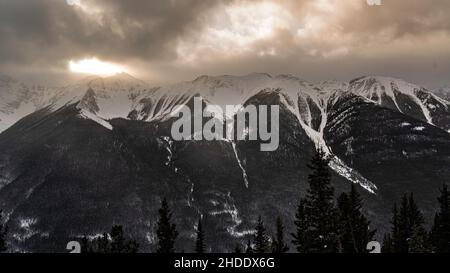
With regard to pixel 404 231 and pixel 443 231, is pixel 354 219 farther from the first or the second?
pixel 404 231

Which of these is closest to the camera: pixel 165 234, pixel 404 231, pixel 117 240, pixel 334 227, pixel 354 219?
pixel 334 227

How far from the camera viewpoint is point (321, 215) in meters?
48.0

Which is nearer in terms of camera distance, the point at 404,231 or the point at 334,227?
the point at 334,227

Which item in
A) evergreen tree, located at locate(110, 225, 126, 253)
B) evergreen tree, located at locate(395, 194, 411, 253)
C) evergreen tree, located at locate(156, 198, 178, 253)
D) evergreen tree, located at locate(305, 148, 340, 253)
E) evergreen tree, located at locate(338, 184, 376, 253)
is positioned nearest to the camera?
evergreen tree, located at locate(305, 148, 340, 253)

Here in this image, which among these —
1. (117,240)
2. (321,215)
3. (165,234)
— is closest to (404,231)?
(165,234)

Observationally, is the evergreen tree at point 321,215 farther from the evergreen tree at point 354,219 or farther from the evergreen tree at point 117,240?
the evergreen tree at point 117,240

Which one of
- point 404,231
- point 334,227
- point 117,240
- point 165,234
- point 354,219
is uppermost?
point 354,219

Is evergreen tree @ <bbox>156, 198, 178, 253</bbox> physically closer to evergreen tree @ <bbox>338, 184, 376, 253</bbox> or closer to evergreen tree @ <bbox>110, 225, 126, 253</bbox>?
evergreen tree @ <bbox>110, 225, 126, 253</bbox>

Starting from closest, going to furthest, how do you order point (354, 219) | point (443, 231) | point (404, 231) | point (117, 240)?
point (443, 231)
point (354, 219)
point (404, 231)
point (117, 240)

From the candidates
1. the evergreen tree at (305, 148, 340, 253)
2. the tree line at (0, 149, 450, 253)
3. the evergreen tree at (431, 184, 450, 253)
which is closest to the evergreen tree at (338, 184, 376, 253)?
the tree line at (0, 149, 450, 253)

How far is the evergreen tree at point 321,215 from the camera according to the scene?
156 ft

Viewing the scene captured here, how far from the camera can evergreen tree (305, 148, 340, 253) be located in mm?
47500

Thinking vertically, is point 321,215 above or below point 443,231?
above
